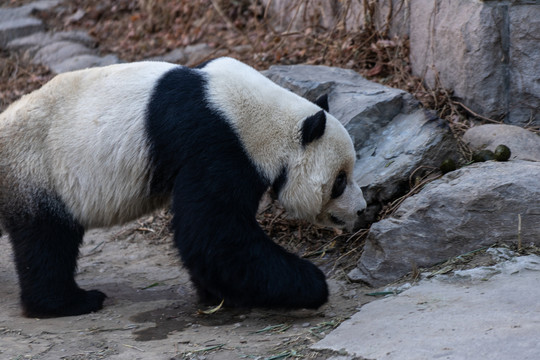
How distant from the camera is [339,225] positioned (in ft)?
15.4

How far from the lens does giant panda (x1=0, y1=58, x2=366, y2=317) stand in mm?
4031

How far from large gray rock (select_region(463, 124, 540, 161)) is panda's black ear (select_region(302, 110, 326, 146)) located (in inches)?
65.6

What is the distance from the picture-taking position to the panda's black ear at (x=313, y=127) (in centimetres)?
411

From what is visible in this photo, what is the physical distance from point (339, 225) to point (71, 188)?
1795mm

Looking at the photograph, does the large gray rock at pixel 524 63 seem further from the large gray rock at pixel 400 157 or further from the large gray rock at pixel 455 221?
the large gray rock at pixel 455 221

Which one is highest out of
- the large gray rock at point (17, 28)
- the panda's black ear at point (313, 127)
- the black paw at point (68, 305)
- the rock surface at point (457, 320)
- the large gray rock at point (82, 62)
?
the large gray rock at point (17, 28)

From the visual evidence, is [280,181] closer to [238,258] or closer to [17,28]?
[238,258]

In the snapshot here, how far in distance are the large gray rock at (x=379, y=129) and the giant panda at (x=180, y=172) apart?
0.49 metres

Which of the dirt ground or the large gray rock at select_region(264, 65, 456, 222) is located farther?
the large gray rock at select_region(264, 65, 456, 222)

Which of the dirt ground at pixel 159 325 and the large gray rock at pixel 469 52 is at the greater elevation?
the large gray rock at pixel 469 52

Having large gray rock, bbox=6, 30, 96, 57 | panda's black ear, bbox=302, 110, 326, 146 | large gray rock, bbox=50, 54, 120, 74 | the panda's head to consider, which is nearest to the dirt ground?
the panda's head

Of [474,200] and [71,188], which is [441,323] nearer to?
[474,200]

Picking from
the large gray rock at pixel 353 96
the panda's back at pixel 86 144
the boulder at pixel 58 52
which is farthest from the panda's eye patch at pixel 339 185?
the boulder at pixel 58 52

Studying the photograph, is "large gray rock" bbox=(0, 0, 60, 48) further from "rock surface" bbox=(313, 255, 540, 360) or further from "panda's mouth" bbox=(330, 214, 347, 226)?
"rock surface" bbox=(313, 255, 540, 360)
